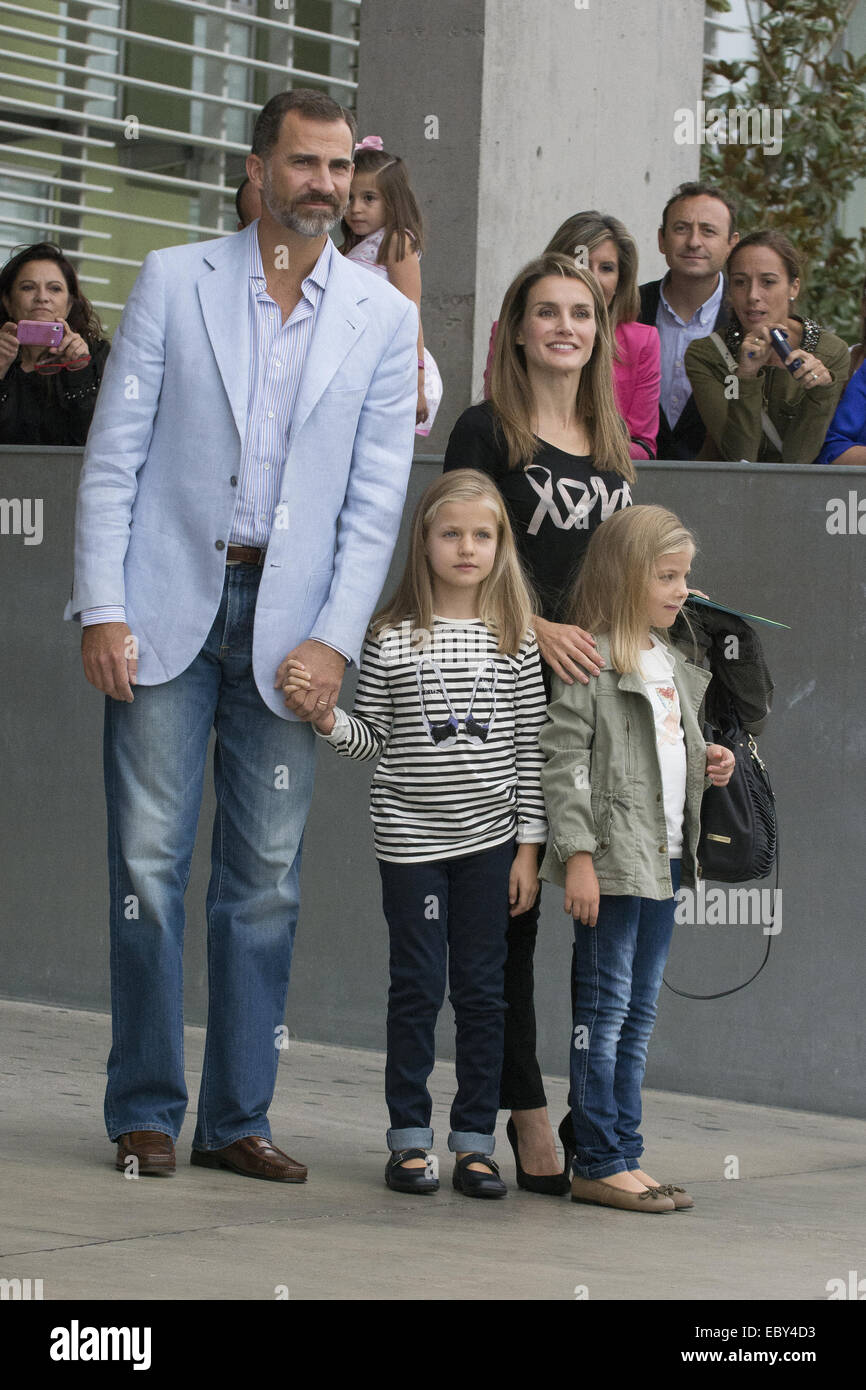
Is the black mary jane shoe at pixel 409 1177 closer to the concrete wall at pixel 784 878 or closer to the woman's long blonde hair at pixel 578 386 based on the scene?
the woman's long blonde hair at pixel 578 386

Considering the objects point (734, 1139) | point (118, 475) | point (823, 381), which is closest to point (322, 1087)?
point (734, 1139)

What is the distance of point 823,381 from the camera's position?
614 centimetres

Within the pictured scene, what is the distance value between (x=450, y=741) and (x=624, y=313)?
2057 millimetres

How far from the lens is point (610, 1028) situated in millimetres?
4418

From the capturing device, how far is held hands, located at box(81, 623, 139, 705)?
4348 millimetres

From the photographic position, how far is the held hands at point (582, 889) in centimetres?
432

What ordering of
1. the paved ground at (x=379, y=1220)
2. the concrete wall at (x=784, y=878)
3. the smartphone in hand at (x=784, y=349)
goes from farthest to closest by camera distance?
the smartphone in hand at (x=784, y=349)
the concrete wall at (x=784, y=878)
the paved ground at (x=379, y=1220)

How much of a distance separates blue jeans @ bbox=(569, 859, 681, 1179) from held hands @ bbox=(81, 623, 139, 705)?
1.09 m

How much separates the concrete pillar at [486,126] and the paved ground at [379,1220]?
9.08 feet

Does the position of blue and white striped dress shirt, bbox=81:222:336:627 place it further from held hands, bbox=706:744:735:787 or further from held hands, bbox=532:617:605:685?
held hands, bbox=706:744:735:787

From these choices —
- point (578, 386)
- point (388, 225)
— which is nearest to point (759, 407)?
point (388, 225)

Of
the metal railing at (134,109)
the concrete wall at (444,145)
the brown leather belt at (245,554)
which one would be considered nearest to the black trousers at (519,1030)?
the brown leather belt at (245,554)

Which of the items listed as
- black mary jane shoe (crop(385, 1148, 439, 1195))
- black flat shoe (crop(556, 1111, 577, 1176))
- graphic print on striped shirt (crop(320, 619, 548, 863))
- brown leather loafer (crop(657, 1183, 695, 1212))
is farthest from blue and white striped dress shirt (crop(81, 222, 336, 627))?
brown leather loafer (crop(657, 1183, 695, 1212))
